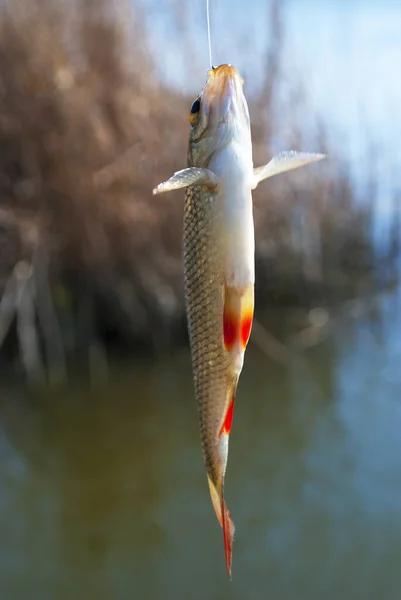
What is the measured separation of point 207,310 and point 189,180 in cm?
25

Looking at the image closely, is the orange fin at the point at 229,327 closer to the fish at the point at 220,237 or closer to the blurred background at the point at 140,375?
the fish at the point at 220,237

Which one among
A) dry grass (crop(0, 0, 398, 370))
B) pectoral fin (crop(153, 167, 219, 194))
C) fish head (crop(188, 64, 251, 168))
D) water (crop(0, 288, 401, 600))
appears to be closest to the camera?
pectoral fin (crop(153, 167, 219, 194))

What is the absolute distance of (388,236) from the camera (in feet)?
47.1

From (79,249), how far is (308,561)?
4121mm

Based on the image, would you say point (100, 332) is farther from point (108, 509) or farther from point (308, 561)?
point (308, 561)

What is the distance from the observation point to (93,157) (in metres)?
6.64

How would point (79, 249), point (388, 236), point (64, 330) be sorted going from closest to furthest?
1. point (79, 249)
2. point (64, 330)
3. point (388, 236)

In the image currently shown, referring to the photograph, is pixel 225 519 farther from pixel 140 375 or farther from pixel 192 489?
pixel 140 375

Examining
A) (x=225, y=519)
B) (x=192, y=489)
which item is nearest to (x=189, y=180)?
(x=225, y=519)

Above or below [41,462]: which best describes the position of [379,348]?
below

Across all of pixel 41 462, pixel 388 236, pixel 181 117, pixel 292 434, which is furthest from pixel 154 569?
pixel 388 236

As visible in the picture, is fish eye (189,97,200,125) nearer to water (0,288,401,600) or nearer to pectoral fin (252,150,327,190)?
pectoral fin (252,150,327,190)

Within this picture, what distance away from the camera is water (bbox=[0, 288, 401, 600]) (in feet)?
14.8

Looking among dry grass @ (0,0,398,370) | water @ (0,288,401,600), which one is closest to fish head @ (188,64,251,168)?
water @ (0,288,401,600)
